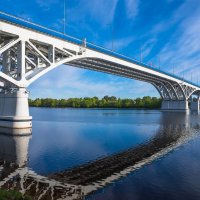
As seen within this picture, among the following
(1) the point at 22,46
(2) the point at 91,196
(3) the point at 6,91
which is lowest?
(2) the point at 91,196

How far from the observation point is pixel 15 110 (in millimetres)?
31344

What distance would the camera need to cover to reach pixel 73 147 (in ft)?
77.6

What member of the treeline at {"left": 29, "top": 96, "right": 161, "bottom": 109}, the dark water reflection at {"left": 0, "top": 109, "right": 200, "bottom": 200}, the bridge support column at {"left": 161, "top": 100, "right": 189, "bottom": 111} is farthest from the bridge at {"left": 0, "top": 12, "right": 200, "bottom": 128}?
the treeline at {"left": 29, "top": 96, "right": 161, "bottom": 109}

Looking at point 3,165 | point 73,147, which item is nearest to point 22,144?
point 73,147

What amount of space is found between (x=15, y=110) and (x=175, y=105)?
296 feet

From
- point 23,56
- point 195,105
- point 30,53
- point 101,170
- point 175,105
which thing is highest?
point 30,53

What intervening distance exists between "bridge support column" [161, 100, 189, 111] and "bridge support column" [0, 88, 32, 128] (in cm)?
8800

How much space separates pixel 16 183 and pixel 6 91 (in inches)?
964

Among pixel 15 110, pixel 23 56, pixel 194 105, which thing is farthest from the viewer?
pixel 194 105

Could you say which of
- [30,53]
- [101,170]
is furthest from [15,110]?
[101,170]

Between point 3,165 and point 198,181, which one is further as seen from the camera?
point 3,165

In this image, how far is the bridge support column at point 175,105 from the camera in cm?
10929

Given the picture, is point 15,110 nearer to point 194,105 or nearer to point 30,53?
point 30,53

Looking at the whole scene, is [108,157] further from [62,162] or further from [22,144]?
[22,144]
